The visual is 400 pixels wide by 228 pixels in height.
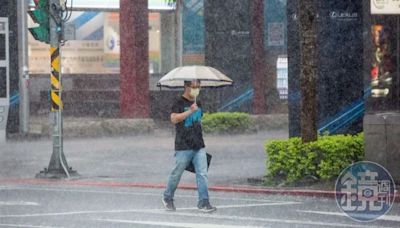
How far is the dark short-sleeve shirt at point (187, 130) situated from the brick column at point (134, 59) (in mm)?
15427

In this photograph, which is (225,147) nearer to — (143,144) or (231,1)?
(143,144)

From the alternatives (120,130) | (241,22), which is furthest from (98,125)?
(241,22)

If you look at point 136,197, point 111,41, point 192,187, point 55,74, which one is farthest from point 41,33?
point 111,41

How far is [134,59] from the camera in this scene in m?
29.9

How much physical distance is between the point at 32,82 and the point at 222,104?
5.69m

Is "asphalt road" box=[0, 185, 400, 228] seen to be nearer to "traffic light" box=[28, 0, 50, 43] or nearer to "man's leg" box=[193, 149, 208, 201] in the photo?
"man's leg" box=[193, 149, 208, 201]

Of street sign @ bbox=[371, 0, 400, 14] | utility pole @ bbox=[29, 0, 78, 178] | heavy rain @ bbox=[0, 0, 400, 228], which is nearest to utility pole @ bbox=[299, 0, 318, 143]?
heavy rain @ bbox=[0, 0, 400, 228]

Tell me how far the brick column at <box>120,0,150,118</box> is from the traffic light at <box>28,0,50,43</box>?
9.90 m

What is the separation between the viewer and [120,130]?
2970 centimetres

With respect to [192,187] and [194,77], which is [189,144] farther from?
[192,187]

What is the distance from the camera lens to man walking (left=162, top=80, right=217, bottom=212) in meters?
14.4

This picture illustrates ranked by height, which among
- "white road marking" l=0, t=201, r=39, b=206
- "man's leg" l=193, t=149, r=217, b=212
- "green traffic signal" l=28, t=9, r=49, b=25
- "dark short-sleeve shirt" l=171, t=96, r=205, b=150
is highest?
"green traffic signal" l=28, t=9, r=49, b=25

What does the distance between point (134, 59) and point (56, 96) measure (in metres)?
10.4

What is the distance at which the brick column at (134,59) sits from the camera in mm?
29797
